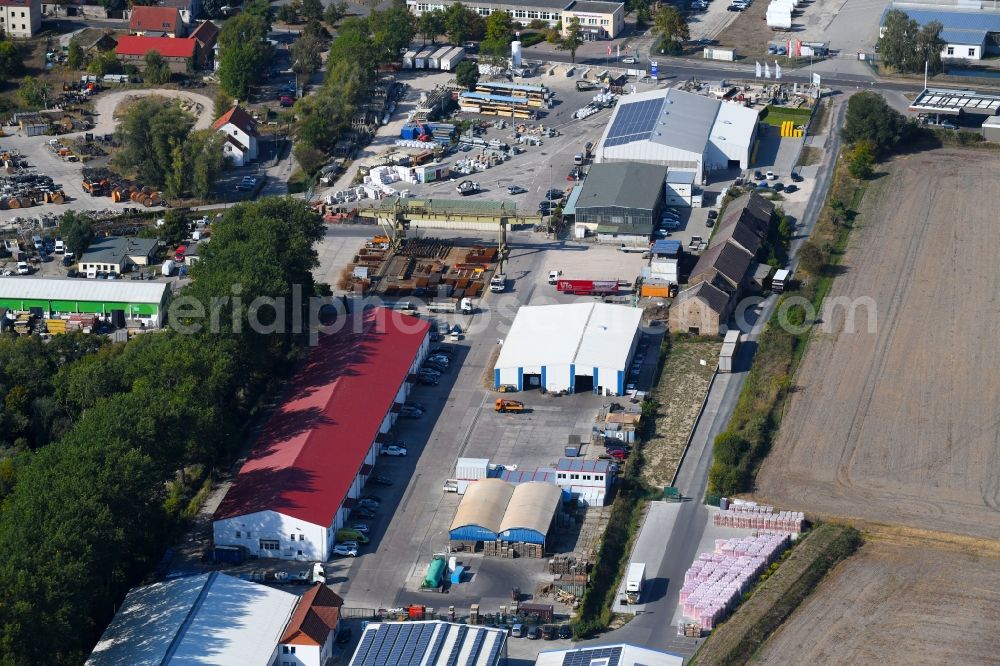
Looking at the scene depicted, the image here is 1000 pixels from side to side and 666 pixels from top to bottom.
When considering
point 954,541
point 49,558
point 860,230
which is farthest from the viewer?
point 860,230

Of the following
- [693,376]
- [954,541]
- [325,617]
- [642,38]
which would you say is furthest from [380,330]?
[642,38]

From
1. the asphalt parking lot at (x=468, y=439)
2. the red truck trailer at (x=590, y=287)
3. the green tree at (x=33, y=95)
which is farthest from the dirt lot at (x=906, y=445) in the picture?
the green tree at (x=33, y=95)

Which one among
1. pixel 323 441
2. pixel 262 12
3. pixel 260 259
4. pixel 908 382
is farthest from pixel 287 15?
pixel 908 382

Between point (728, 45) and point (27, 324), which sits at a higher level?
point (728, 45)

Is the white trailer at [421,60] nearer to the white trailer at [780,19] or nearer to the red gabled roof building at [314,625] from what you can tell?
the white trailer at [780,19]

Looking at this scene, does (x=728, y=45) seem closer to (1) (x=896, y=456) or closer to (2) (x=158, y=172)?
(2) (x=158, y=172)

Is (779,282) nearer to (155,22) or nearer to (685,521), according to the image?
(685,521)

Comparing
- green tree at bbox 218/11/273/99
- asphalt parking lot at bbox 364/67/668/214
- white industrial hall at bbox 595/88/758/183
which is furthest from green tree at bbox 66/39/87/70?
white industrial hall at bbox 595/88/758/183
